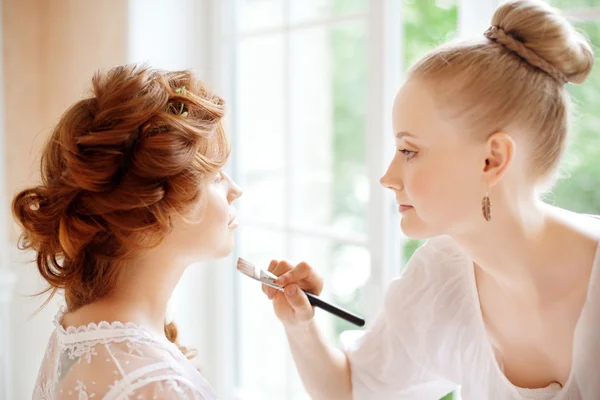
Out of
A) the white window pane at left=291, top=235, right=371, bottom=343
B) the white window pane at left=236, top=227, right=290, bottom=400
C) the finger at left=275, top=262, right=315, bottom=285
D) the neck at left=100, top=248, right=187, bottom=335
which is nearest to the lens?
the neck at left=100, top=248, right=187, bottom=335

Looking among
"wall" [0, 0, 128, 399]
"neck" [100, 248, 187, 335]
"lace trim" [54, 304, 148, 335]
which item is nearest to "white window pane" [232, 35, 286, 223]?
"wall" [0, 0, 128, 399]

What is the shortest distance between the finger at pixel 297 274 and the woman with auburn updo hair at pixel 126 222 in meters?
0.13

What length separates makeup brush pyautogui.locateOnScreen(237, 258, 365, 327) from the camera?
1.11 m

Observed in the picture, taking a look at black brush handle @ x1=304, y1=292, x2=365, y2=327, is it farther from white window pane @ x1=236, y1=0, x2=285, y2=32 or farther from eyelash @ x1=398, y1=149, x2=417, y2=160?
white window pane @ x1=236, y1=0, x2=285, y2=32

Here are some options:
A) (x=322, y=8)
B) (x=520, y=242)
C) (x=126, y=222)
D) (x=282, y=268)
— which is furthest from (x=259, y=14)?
(x=520, y=242)

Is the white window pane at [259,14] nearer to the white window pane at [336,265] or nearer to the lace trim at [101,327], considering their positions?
the white window pane at [336,265]

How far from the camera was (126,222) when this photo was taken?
1040 millimetres

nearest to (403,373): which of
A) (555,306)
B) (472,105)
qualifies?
(555,306)

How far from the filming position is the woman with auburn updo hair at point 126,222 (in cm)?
101

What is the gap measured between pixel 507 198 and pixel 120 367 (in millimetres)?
650

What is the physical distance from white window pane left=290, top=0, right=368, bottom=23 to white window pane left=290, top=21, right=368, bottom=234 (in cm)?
4

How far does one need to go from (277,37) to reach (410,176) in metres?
1.01

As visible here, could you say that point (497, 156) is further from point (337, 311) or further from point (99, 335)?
point (99, 335)

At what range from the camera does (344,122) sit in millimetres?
1748
